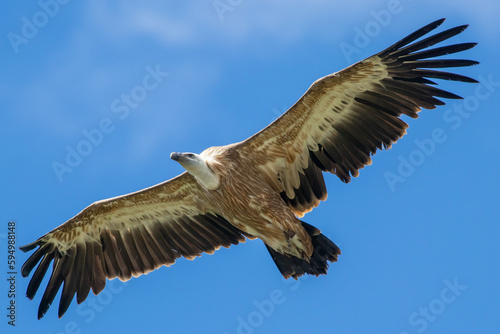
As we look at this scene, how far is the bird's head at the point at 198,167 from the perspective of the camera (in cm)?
1383

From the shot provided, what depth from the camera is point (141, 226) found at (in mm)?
15578

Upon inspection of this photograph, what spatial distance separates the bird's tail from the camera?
1429cm

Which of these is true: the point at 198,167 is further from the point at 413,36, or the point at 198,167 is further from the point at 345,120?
the point at 413,36

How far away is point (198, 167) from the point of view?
1388 cm

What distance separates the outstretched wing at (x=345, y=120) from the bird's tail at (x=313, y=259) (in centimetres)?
60

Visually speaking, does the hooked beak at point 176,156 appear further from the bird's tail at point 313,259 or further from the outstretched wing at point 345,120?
the bird's tail at point 313,259

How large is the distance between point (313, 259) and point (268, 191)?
4.31 feet

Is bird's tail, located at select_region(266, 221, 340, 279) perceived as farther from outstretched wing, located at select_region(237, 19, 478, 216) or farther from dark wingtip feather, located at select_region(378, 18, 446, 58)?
dark wingtip feather, located at select_region(378, 18, 446, 58)

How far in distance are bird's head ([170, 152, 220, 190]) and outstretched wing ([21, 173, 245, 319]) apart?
0.89 meters

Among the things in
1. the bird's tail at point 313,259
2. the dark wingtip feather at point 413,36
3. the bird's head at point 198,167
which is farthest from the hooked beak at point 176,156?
the dark wingtip feather at point 413,36

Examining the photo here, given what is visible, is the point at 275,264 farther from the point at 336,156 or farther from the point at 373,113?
the point at 373,113

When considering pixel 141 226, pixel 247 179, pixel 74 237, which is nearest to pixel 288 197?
pixel 247 179

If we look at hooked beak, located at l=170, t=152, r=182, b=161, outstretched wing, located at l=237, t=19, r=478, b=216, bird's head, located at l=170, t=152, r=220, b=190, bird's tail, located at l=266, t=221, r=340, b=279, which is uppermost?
hooked beak, located at l=170, t=152, r=182, b=161

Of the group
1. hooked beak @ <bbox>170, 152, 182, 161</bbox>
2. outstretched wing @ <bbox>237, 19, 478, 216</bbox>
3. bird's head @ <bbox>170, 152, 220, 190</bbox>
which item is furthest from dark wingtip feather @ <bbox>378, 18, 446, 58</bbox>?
hooked beak @ <bbox>170, 152, 182, 161</bbox>
